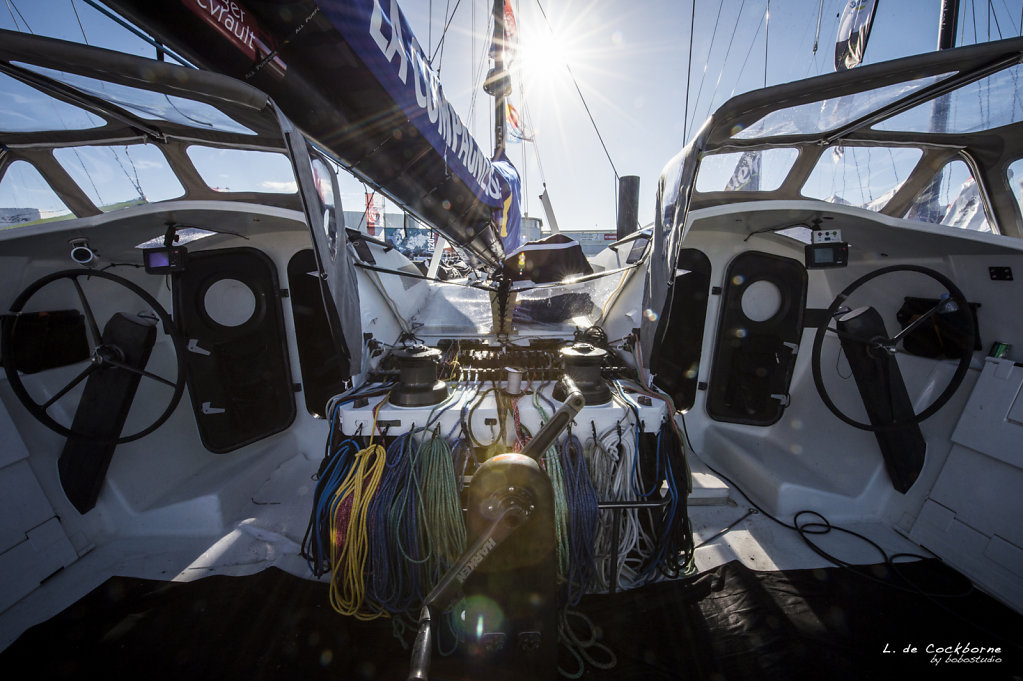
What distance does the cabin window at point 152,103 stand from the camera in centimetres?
118

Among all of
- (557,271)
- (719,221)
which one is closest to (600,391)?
(719,221)

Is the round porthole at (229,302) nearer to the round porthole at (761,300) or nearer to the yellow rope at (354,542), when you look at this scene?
the yellow rope at (354,542)

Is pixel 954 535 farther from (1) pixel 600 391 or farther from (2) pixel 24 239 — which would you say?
(2) pixel 24 239

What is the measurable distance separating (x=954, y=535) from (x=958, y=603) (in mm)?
398

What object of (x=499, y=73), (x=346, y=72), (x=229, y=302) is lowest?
(x=229, y=302)

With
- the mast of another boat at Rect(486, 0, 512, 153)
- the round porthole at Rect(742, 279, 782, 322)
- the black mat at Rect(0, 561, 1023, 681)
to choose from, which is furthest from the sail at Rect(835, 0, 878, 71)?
the black mat at Rect(0, 561, 1023, 681)

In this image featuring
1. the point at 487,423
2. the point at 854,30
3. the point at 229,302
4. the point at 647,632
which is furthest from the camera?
the point at 854,30

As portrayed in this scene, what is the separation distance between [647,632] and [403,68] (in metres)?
2.33

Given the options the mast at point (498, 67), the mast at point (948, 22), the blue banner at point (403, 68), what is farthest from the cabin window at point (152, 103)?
the mast at point (948, 22)

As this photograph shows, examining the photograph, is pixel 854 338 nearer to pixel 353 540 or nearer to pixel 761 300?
pixel 761 300

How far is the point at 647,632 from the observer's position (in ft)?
4.66

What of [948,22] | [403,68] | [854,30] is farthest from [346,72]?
[854,30]

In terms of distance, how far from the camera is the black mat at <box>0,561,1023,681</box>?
130 centimetres

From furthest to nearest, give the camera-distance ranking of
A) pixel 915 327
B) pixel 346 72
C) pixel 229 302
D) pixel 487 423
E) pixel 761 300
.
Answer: pixel 761 300
pixel 229 302
pixel 915 327
pixel 487 423
pixel 346 72
